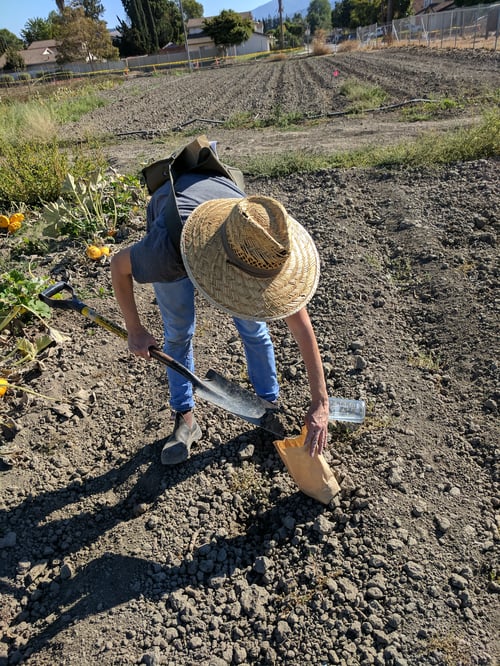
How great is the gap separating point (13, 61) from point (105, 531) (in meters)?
50.7

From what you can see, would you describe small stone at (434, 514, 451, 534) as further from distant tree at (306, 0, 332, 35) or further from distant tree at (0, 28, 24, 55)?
distant tree at (306, 0, 332, 35)

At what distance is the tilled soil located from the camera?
1693mm

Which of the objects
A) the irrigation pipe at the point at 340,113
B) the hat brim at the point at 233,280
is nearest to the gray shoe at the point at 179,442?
the hat brim at the point at 233,280

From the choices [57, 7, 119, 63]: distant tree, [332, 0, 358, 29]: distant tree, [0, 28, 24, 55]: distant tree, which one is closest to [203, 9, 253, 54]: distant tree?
[57, 7, 119, 63]: distant tree

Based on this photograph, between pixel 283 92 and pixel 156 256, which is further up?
pixel 156 256

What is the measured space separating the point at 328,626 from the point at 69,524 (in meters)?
1.15

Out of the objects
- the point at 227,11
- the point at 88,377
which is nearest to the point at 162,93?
the point at 88,377

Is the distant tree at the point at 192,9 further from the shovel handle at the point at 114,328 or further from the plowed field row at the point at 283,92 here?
the shovel handle at the point at 114,328

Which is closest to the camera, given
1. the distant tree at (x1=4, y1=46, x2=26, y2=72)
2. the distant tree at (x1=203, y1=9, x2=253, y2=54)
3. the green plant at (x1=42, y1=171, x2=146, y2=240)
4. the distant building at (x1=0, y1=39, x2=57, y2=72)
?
the green plant at (x1=42, y1=171, x2=146, y2=240)

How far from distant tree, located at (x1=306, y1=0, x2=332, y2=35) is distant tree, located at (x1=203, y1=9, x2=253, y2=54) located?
49.1 m

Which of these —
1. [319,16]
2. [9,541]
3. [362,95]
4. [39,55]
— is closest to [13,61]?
[39,55]

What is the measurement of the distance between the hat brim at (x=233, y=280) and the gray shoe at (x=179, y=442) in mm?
1040

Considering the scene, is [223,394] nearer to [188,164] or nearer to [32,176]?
[188,164]

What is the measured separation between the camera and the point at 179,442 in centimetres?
231
